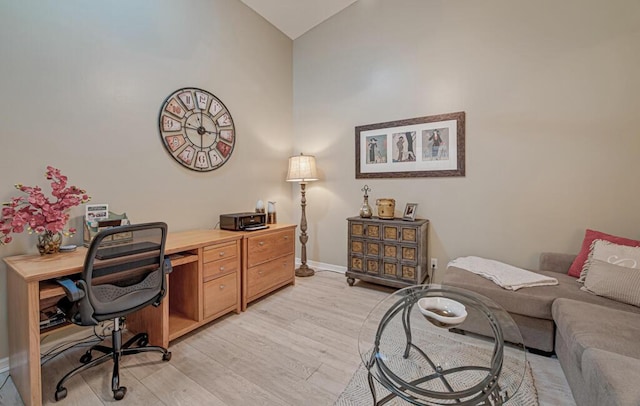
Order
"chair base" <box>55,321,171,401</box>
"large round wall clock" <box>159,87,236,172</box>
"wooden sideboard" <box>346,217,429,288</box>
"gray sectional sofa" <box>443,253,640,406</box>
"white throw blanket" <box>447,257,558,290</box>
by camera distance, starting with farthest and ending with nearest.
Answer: "wooden sideboard" <box>346,217,429,288</box>, "large round wall clock" <box>159,87,236,172</box>, "white throw blanket" <box>447,257,558,290</box>, "chair base" <box>55,321,171,401</box>, "gray sectional sofa" <box>443,253,640,406</box>

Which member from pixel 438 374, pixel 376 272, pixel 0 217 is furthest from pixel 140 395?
pixel 376 272

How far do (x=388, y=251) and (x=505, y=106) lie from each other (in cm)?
184

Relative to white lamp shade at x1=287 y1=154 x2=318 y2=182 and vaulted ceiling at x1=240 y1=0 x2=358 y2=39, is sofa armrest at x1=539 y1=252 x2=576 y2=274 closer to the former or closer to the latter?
white lamp shade at x1=287 y1=154 x2=318 y2=182

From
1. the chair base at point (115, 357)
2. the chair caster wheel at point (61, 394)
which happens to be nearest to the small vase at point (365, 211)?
the chair base at point (115, 357)

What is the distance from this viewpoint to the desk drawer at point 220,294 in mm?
2215

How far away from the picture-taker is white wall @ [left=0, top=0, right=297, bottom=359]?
1736mm

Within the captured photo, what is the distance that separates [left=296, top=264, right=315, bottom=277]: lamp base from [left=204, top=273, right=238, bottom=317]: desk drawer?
3.91ft

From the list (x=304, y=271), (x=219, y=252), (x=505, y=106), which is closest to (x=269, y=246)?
(x=219, y=252)

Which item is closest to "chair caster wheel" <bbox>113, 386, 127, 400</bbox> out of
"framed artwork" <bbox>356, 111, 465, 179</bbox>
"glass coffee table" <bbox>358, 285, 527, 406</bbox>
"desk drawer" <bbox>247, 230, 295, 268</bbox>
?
"desk drawer" <bbox>247, 230, 295, 268</bbox>

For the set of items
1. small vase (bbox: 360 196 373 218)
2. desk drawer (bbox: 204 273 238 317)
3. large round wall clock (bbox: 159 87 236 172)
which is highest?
large round wall clock (bbox: 159 87 236 172)

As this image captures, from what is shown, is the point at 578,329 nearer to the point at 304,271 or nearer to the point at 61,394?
the point at 304,271

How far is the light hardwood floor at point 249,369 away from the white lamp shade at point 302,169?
65.8 inches

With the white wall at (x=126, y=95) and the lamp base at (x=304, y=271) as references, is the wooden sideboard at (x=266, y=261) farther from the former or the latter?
the white wall at (x=126, y=95)

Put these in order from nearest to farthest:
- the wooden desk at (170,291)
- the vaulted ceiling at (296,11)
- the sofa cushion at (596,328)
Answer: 1. the sofa cushion at (596,328)
2. the wooden desk at (170,291)
3. the vaulted ceiling at (296,11)
